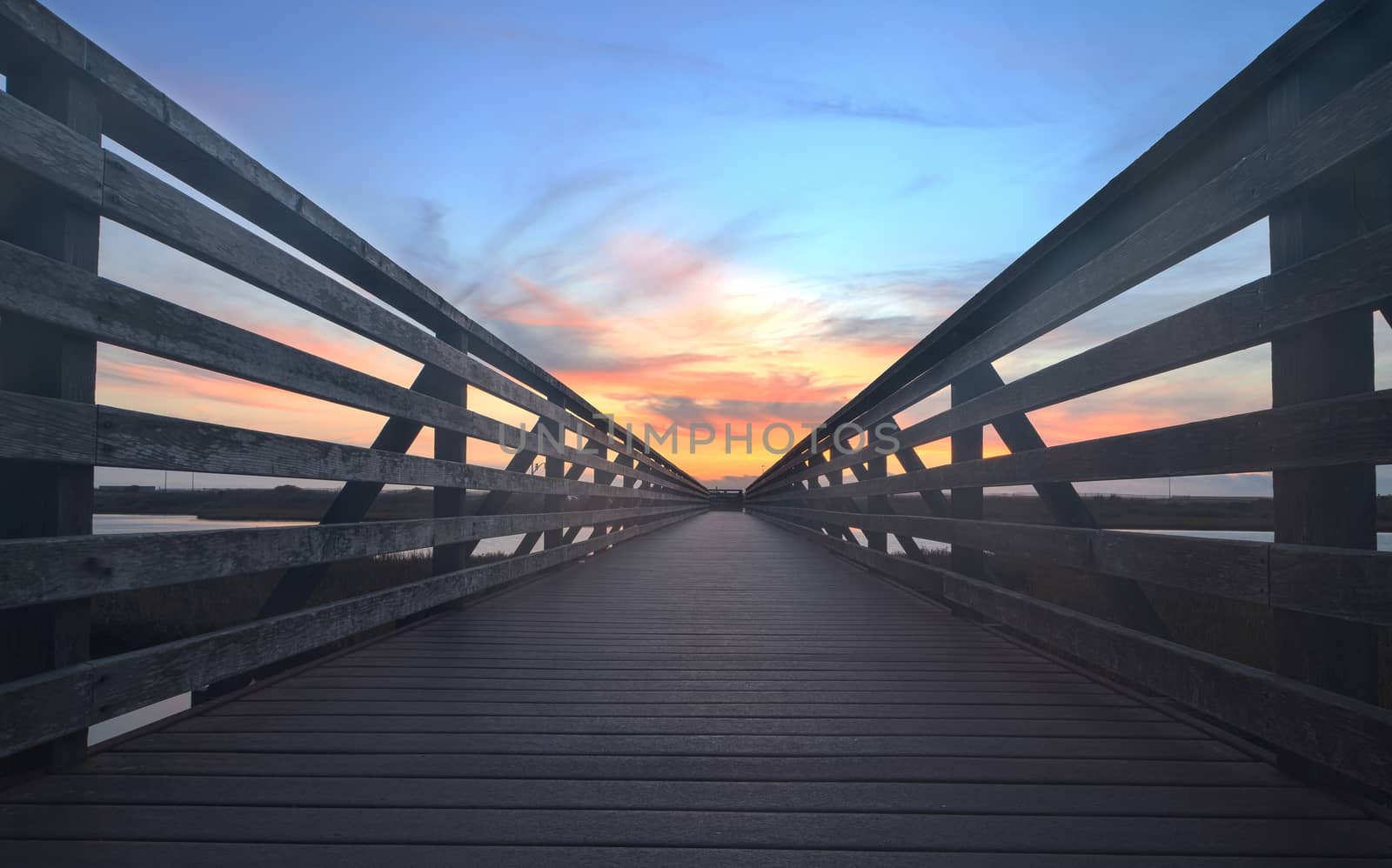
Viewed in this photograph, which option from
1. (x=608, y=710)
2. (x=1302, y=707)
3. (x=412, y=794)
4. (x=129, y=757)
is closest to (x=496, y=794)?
(x=412, y=794)

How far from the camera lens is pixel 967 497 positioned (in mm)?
4105

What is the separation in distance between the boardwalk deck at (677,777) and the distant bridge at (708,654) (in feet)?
0.04

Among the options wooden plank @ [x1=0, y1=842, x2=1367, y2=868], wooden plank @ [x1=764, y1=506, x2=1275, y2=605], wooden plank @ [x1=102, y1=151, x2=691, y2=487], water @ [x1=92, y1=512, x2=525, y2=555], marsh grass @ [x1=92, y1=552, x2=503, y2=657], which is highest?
wooden plank @ [x1=102, y1=151, x2=691, y2=487]

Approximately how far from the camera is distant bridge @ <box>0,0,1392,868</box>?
1566 mm

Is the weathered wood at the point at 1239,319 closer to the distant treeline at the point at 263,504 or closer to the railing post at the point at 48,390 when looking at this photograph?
the railing post at the point at 48,390

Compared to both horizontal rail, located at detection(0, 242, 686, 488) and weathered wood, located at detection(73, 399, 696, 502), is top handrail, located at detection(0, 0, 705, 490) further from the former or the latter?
weathered wood, located at detection(73, 399, 696, 502)

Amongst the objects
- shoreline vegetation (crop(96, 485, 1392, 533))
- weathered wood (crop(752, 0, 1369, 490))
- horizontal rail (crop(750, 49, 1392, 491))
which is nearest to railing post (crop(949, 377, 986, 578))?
weathered wood (crop(752, 0, 1369, 490))

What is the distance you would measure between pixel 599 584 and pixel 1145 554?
12.5 ft

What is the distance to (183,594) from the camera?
8055mm

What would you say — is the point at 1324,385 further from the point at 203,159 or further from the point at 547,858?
the point at 203,159

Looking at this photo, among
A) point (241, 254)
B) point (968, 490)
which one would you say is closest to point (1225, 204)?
point (968, 490)

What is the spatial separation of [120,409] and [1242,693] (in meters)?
2.52

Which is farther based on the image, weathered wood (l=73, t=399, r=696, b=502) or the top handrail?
weathered wood (l=73, t=399, r=696, b=502)

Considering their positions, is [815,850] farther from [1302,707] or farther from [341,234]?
[341,234]
